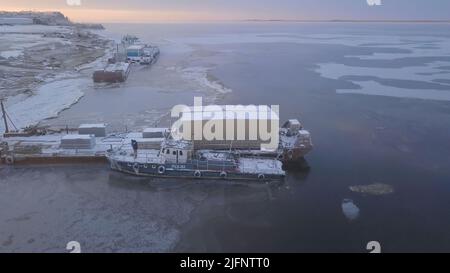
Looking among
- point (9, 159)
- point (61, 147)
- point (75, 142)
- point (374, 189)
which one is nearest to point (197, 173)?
point (75, 142)

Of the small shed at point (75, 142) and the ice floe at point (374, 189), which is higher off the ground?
the small shed at point (75, 142)

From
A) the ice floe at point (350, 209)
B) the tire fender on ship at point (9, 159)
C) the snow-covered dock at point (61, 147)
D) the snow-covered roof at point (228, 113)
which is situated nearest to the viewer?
the ice floe at point (350, 209)

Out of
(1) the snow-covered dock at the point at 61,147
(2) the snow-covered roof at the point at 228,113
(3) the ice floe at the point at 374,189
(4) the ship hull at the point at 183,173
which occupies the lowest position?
(3) the ice floe at the point at 374,189

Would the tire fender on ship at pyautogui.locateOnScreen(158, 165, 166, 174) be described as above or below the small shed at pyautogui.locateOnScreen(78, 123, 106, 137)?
below

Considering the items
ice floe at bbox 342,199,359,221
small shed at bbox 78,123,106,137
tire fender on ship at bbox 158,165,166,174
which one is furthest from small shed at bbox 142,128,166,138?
ice floe at bbox 342,199,359,221

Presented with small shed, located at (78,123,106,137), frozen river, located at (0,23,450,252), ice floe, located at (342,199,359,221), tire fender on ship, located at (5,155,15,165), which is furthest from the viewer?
small shed, located at (78,123,106,137)

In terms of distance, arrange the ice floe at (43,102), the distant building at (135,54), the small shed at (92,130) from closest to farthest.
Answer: the small shed at (92,130), the ice floe at (43,102), the distant building at (135,54)

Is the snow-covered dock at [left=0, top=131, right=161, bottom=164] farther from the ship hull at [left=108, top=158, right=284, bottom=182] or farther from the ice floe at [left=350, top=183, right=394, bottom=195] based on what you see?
the ice floe at [left=350, top=183, right=394, bottom=195]

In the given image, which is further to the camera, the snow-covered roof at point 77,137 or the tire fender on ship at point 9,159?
the snow-covered roof at point 77,137

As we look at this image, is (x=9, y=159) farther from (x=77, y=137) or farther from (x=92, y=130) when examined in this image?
(x=92, y=130)

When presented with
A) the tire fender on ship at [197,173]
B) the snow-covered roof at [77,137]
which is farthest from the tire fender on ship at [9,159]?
the tire fender on ship at [197,173]

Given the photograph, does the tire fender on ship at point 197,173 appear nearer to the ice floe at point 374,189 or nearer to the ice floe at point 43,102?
the ice floe at point 374,189
